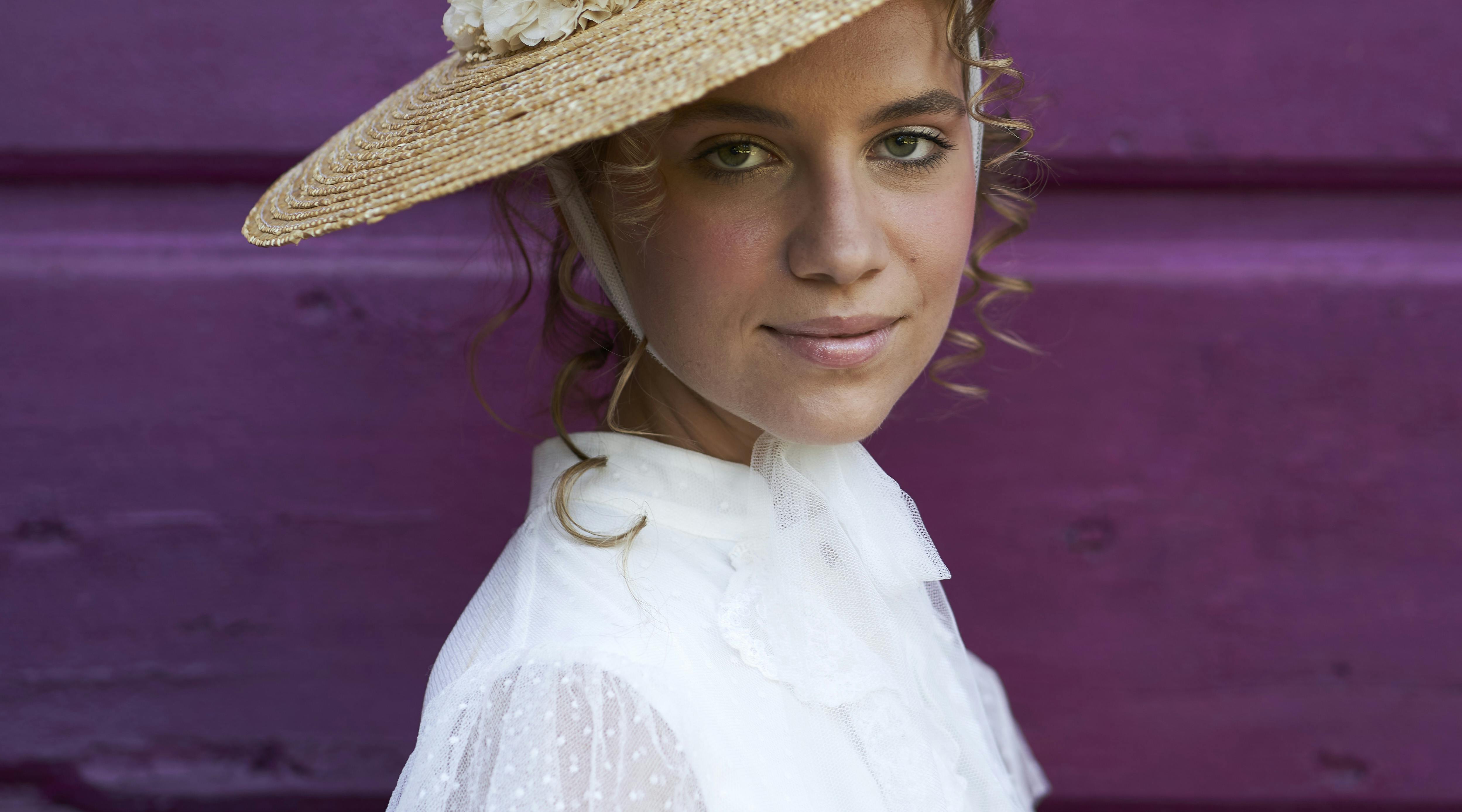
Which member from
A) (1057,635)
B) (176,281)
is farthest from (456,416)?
(1057,635)

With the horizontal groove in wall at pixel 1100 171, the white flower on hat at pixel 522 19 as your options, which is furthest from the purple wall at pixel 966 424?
the white flower on hat at pixel 522 19

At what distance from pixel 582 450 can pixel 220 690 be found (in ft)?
2.97

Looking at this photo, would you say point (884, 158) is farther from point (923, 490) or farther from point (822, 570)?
point (923, 490)

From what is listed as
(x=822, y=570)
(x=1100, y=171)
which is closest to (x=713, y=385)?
(x=822, y=570)

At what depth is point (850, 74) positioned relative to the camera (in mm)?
803

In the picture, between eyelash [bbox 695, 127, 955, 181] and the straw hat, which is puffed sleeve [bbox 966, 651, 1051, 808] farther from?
the straw hat

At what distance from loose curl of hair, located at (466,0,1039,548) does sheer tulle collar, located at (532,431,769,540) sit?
0.05 ft

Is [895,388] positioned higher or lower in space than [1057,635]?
higher

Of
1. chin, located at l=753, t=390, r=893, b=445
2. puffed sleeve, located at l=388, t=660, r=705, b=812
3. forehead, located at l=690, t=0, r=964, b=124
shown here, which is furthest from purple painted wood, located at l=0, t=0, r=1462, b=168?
puffed sleeve, located at l=388, t=660, r=705, b=812

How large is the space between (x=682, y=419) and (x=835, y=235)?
11.6 inches

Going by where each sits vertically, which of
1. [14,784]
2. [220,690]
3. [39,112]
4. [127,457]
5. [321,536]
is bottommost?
[14,784]

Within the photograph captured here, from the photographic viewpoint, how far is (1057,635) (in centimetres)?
155

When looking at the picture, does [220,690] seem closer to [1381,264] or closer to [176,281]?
[176,281]

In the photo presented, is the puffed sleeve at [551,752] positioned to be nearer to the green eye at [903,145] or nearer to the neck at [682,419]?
the neck at [682,419]
